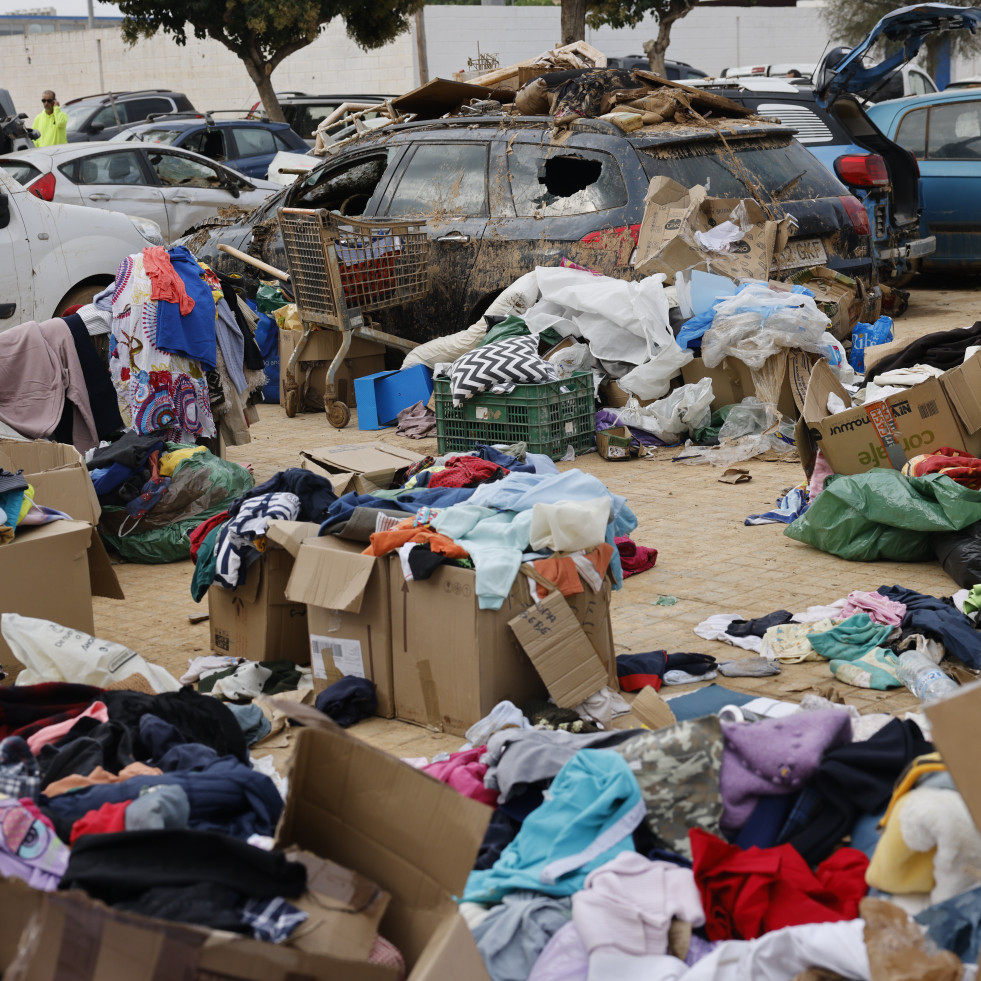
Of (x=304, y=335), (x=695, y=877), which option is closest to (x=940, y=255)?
(x=304, y=335)

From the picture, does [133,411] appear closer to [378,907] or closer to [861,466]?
[861,466]

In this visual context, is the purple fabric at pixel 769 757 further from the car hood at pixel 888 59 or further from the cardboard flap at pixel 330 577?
the car hood at pixel 888 59

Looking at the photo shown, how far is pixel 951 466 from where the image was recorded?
5512mm

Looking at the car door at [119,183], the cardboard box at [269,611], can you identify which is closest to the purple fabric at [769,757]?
the cardboard box at [269,611]

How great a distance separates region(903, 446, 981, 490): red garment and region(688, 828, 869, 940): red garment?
3.02 m

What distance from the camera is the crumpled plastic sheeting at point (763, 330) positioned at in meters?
7.60

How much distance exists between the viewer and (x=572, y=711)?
3924mm

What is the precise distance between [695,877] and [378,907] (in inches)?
30.4

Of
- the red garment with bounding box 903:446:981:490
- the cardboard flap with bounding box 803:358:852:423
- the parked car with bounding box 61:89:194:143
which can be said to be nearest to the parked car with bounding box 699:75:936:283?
the cardboard flap with bounding box 803:358:852:423

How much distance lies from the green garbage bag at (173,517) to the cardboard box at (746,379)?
320 cm

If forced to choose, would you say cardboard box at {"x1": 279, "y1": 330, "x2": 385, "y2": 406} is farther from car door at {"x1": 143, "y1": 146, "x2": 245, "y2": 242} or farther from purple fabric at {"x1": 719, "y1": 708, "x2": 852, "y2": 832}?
purple fabric at {"x1": 719, "y1": 708, "x2": 852, "y2": 832}

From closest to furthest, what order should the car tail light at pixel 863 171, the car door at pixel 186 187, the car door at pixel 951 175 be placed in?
the car tail light at pixel 863 171, the car door at pixel 951 175, the car door at pixel 186 187

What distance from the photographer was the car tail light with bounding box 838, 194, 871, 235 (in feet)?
30.4

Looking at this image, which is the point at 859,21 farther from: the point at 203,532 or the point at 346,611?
the point at 346,611
